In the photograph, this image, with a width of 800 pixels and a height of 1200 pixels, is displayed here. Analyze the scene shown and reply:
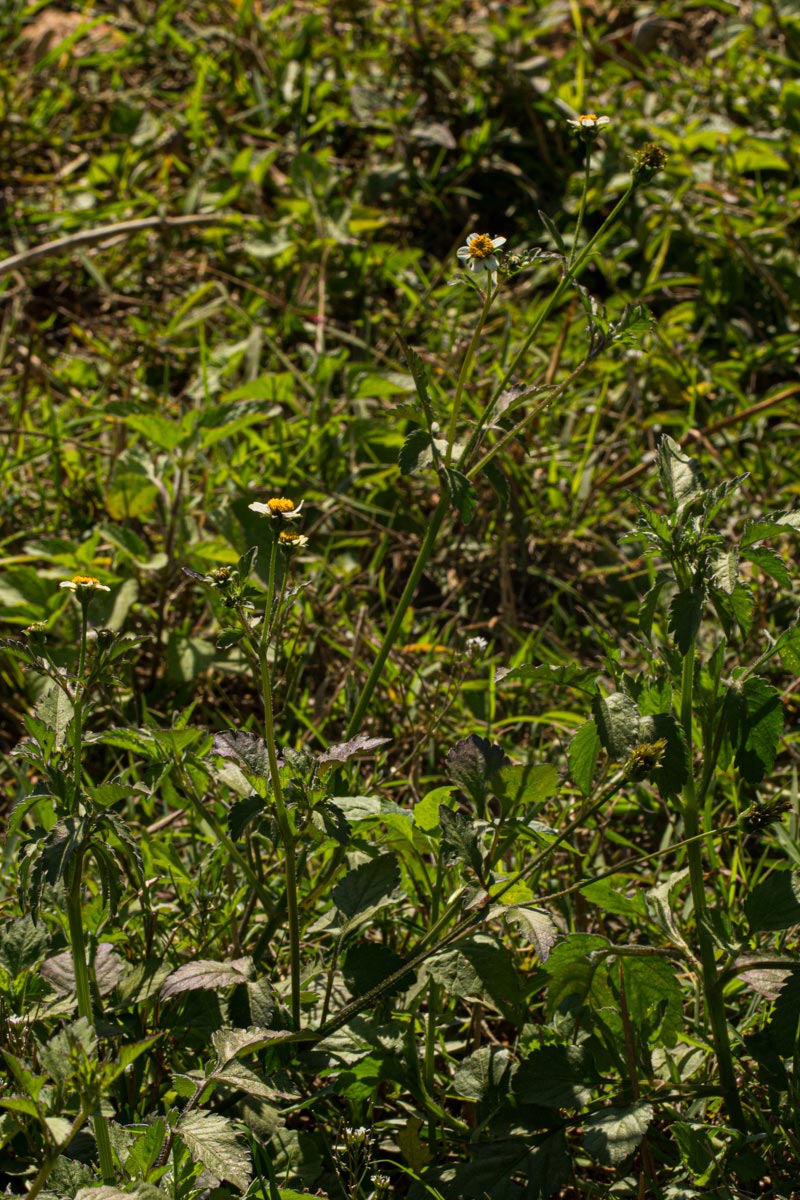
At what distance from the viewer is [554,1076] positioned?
5.22ft

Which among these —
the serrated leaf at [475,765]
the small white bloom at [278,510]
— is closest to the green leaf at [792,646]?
the serrated leaf at [475,765]

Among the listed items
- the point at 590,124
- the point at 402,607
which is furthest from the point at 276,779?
the point at 590,124

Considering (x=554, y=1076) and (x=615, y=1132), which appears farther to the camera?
(x=554, y=1076)

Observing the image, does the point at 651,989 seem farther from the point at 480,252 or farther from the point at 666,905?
the point at 480,252

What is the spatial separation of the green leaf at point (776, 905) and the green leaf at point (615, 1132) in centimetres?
27

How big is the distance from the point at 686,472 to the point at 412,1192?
3.37 ft

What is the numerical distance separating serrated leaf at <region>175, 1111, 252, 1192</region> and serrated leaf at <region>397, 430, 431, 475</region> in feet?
2.72

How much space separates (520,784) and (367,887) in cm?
28

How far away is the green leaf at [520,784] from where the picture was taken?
161 centimetres

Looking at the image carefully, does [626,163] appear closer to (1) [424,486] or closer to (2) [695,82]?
(2) [695,82]

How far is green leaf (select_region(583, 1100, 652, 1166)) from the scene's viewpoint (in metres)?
1.46

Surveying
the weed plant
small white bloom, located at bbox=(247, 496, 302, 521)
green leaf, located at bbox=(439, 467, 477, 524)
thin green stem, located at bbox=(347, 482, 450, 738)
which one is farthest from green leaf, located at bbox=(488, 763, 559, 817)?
small white bloom, located at bbox=(247, 496, 302, 521)

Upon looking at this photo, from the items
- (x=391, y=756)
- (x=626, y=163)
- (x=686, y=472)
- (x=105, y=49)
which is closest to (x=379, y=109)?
(x=626, y=163)

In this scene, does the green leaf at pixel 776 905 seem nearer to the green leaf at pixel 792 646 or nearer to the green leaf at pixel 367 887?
the green leaf at pixel 792 646
